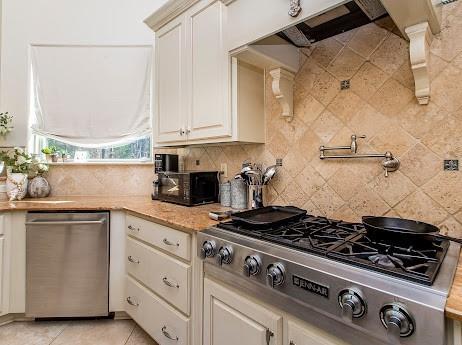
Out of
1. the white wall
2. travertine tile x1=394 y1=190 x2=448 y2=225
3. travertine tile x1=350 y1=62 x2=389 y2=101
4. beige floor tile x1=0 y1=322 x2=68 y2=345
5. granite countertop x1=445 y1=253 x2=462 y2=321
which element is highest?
the white wall

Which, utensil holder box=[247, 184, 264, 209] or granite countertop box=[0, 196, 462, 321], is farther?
utensil holder box=[247, 184, 264, 209]

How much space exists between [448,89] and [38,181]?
305cm

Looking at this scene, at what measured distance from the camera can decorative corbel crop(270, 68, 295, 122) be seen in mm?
1565

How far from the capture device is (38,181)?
2490 millimetres

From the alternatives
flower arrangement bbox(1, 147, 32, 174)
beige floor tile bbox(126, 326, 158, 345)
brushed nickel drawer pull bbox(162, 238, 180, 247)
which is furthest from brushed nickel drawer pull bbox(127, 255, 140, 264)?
flower arrangement bbox(1, 147, 32, 174)

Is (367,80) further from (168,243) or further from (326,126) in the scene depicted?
(168,243)

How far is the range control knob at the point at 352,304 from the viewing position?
735mm

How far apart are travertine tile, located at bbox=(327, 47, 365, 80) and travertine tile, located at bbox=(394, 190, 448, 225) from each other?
69cm

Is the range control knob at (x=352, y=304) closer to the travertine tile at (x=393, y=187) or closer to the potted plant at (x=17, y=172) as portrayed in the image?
the travertine tile at (x=393, y=187)

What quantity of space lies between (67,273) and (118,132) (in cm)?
136

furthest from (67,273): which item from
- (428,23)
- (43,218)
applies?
(428,23)

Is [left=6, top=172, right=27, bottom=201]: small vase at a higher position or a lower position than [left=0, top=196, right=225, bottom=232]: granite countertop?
higher

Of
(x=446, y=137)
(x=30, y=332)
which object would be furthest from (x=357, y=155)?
(x=30, y=332)

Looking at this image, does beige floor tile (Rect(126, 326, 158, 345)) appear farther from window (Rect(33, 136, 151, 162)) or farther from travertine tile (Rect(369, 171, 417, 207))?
travertine tile (Rect(369, 171, 417, 207))
